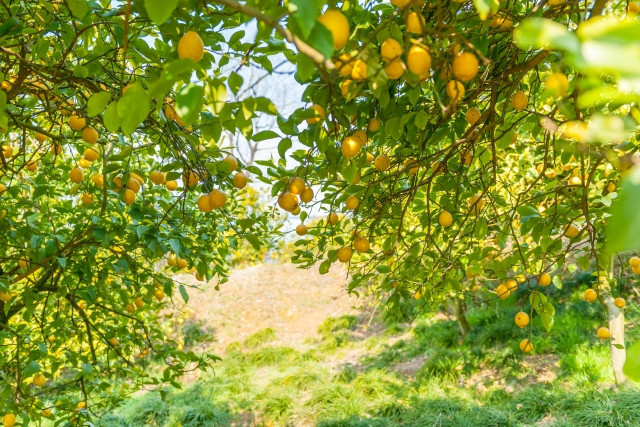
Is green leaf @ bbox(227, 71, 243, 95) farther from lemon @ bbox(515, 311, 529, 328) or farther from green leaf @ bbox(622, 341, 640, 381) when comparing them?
lemon @ bbox(515, 311, 529, 328)

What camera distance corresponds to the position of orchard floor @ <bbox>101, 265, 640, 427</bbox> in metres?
4.15

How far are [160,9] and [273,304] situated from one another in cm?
941

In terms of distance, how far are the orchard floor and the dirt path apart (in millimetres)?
438

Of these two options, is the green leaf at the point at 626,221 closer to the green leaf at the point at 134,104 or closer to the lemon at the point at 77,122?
the green leaf at the point at 134,104

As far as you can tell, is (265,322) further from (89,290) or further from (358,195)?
(358,195)

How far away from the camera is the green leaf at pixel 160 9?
577 mm

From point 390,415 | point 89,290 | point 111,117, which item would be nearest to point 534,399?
point 390,415

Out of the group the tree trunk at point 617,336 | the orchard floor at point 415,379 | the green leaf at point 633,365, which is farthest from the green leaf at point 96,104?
the tree trunk at point 617,336

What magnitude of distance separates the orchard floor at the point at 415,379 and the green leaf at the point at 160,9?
2965mm

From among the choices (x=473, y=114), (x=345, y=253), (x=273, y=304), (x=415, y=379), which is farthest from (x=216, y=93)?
(x=273, y=304)

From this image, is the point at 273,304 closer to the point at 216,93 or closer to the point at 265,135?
the point at 265,135

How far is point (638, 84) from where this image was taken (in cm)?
28

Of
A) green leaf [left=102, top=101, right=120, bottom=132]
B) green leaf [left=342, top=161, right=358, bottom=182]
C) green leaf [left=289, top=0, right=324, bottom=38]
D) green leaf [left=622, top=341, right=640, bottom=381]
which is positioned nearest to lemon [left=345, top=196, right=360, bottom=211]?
green leaf [left=342, top=161, right=358, bottom=182]

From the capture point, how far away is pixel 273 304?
9.70 m
